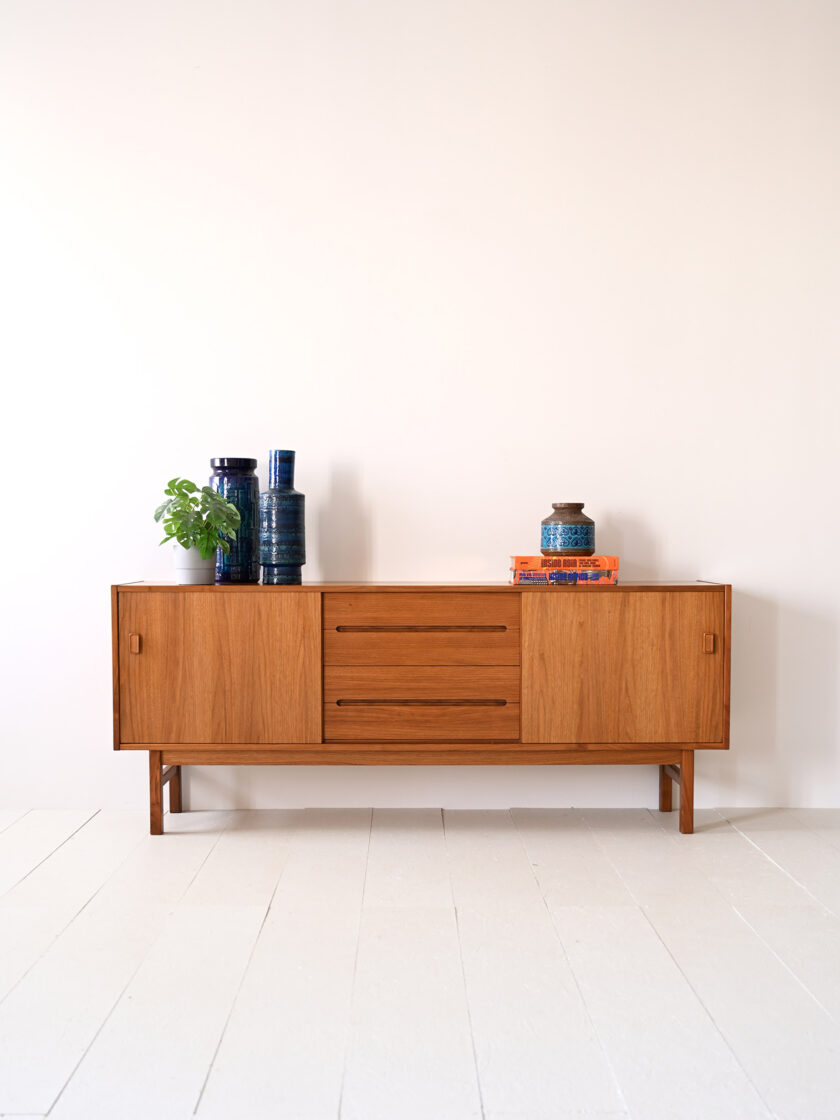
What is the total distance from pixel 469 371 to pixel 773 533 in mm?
1063

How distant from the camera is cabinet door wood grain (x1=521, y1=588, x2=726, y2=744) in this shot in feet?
8.18

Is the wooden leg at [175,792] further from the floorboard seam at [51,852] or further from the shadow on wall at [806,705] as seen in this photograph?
the shadow on wall at [806,705]

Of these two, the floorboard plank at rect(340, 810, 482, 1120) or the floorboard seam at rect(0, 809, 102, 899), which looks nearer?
the floorboard plank at rect(340, 810, 482, 1120)

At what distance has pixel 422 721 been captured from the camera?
8.25 feet

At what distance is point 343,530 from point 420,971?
4.63 feet

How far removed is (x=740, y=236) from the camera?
2.80m

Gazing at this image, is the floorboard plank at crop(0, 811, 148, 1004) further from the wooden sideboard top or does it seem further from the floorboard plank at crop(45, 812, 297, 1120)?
the wooden sideboard top

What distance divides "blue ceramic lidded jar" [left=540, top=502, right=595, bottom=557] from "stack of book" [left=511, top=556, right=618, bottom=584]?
0.06m

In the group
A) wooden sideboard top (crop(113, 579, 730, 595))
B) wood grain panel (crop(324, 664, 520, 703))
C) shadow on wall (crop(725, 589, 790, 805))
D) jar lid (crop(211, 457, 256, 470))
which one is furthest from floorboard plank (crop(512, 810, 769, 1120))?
jar lid (crop(211, 457, 256, 470))

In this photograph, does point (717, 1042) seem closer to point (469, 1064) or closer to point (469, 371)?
point (469, 1064)

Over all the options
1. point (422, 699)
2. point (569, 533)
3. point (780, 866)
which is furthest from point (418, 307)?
point (780, 866)

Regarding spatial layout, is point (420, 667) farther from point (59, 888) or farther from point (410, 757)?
point (59, 888)

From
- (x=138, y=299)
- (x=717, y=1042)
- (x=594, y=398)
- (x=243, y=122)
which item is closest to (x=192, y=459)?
(x=138, y=299)

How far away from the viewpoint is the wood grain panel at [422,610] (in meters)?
2.50
